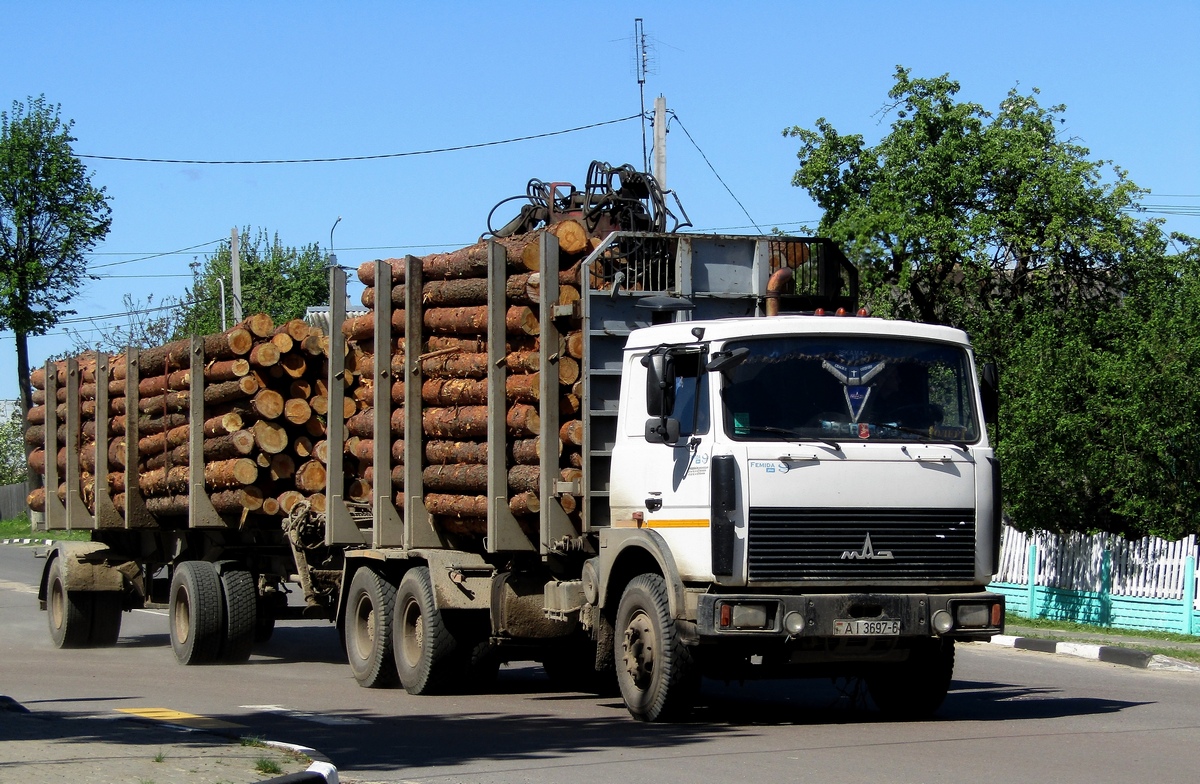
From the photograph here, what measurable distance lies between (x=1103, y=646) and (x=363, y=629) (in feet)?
25.9

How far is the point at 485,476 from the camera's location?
12.1 meters

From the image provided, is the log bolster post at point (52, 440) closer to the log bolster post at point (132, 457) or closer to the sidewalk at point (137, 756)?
the log bolster post at point (132, 457)

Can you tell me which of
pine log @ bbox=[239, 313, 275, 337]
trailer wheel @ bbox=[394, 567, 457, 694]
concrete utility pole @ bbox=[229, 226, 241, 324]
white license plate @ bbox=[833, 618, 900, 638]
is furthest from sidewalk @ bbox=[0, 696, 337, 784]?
concrete utility pole @ bbox=[229, 226, 241, 324]

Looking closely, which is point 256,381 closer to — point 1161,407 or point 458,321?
point 458,321

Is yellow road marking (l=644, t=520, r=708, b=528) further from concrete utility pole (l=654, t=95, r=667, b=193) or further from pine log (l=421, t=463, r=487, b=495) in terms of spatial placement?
concrete utility pole (l=654, t=95, r=667, b=193)

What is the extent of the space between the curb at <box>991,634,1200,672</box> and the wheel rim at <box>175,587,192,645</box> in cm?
815

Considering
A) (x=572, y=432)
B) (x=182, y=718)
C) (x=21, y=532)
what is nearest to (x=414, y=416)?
(x=572, y=432)

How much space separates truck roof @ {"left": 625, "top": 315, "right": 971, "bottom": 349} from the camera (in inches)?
395

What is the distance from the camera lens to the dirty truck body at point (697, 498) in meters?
9.73

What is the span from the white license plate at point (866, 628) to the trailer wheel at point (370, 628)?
4.84m

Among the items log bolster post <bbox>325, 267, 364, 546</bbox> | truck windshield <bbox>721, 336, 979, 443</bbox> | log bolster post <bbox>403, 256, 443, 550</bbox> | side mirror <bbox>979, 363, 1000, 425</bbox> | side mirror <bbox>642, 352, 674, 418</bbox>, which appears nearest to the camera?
truck windshield <bbox>721, 336, 979, 443</bbox>

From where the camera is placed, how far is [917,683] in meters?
10.8

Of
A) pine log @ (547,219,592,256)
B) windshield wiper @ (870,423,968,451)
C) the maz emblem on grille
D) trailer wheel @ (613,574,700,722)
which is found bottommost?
trailer wheel @ (613,574,700,722)

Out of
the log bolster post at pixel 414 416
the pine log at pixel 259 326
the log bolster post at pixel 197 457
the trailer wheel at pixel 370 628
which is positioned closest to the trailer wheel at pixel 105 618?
the log bolster post at pixel 197 457
